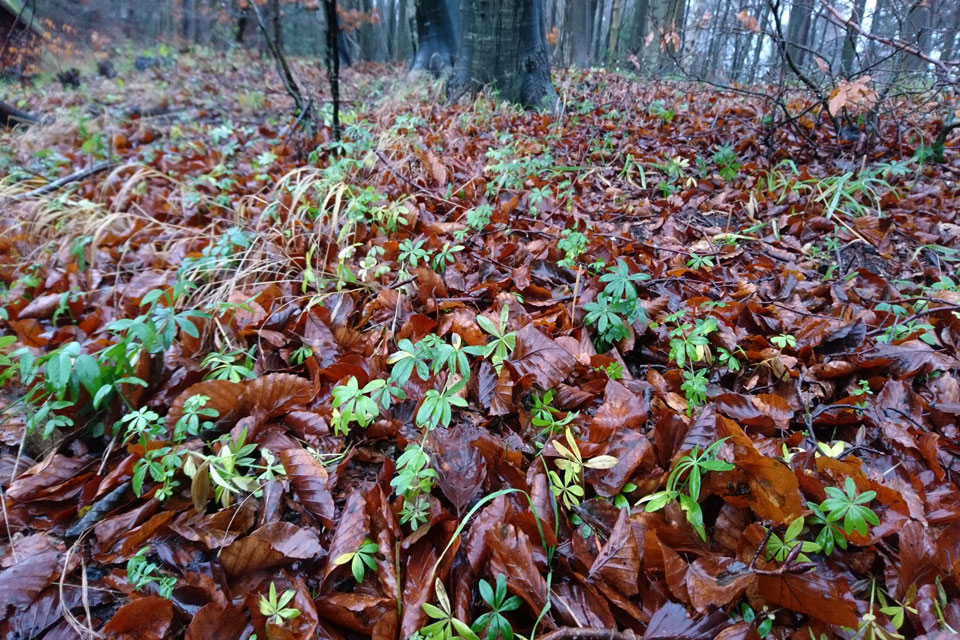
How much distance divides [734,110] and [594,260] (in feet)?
11.5

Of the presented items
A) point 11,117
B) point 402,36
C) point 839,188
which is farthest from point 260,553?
point 402,36

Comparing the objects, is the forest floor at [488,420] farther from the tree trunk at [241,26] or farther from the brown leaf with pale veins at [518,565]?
the tree trunk at [241,26]

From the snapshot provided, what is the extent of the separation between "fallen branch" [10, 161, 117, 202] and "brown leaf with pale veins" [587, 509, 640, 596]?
13.1 feet

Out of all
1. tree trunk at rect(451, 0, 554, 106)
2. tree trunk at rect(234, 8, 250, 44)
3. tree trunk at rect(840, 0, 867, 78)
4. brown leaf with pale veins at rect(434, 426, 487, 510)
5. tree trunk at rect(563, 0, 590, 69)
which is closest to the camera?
brown leaf with pale veins at rect(434, 426, 487, 510)

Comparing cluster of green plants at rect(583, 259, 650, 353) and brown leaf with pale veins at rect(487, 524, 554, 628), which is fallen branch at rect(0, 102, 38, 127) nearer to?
cluster of green plants at rect(583, 259, 650, 353)

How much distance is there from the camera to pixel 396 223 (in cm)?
242

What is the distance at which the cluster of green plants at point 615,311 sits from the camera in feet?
5.04

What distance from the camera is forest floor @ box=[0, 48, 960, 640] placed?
0.95 m

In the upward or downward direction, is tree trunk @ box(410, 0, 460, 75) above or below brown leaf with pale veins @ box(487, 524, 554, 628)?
above

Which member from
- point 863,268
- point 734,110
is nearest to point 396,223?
point 863,268

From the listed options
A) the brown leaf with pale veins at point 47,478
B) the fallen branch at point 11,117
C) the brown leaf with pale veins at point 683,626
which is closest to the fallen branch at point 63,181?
the fallen branch at point 11,117

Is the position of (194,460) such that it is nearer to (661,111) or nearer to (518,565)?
(518,565)

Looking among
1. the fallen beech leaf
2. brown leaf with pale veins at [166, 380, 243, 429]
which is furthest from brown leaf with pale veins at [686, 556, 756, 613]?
brown leaf with pale veins at [166, 380, 243, 429]

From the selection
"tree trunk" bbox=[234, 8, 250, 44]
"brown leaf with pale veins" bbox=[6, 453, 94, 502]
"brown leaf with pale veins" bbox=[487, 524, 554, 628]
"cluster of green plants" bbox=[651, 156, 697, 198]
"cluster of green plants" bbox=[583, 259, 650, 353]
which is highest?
"tree trunk" bbox=[234, 8, 250, 44]
